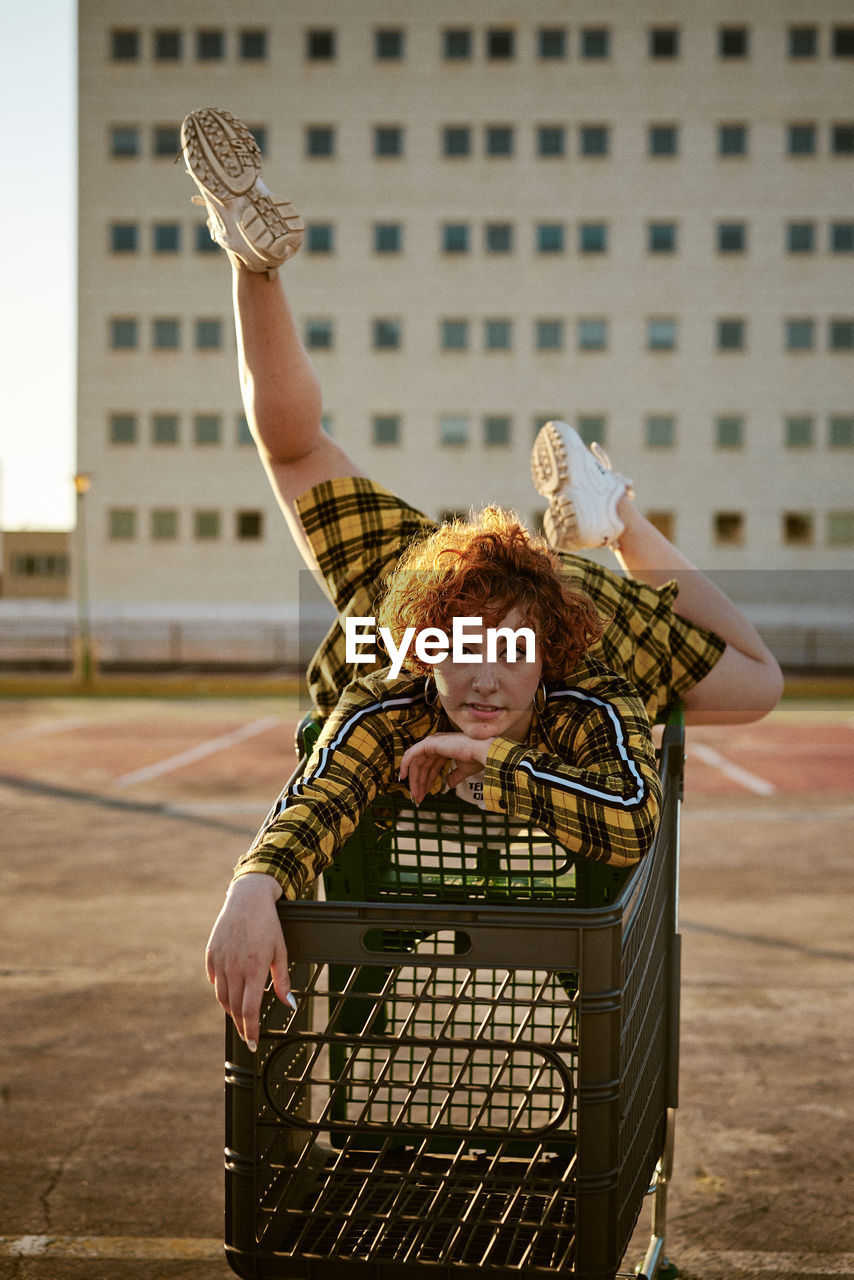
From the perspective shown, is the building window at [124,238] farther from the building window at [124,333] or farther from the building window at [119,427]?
the building window at [119,427]

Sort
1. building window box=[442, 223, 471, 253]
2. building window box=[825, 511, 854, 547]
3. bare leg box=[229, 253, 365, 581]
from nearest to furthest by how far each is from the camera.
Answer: bare leg box=[229, 253, 365, 581] < building window box=[442, 223, 471, 253] < building window box=[825, 511, 854, 547]

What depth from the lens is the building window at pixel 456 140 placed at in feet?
145

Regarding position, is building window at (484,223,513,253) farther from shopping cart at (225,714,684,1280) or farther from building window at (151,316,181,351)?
shopping cart at (225,714,684,1280)

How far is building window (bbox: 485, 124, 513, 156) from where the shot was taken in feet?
145

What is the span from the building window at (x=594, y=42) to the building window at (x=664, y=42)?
139cm

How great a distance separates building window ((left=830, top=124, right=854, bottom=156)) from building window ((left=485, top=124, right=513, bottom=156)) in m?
10.1

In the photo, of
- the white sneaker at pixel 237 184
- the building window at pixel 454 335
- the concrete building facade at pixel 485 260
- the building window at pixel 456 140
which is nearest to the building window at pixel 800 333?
the concrete building facade at pixel 485 260

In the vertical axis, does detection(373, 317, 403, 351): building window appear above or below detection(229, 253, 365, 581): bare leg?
above

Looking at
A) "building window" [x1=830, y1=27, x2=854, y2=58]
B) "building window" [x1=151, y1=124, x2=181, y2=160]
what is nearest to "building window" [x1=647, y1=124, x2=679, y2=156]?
"building window" [x1=830, y1=27, x2=854, y2=58]

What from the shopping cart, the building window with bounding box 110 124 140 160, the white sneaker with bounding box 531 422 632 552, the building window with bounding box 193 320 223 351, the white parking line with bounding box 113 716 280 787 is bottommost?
the white parking line with bounding box 113 716 280 787

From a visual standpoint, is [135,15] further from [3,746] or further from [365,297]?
[3,746]

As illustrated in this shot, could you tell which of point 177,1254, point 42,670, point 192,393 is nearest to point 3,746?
point 177,1254

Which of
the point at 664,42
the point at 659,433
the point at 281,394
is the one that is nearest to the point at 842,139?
the point at 664,42

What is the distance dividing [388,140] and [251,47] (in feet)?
17.4
